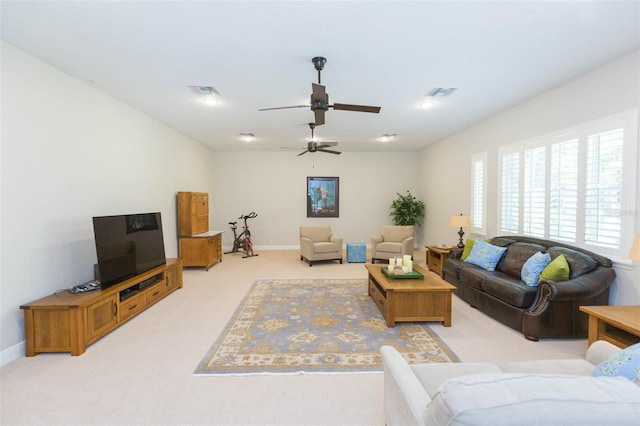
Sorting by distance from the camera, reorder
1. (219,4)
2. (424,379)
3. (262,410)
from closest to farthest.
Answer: (424,379) < (262,410) < (219,4)

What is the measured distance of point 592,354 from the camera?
5.84ft

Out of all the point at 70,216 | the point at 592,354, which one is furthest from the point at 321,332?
the point at 70,216

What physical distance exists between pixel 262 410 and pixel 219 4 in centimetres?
298

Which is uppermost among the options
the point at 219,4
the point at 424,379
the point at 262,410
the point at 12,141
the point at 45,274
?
the point at 219,4

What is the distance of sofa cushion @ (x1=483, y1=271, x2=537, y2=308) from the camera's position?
3.18 m

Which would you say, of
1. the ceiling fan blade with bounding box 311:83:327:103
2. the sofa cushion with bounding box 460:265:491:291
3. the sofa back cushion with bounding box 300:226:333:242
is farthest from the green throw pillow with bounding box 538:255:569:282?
the sofa back cushion with bounding box 300:226:333:242

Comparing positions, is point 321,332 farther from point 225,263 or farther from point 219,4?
point 225,263

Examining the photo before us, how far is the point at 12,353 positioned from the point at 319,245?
490cm

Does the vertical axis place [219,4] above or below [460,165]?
above

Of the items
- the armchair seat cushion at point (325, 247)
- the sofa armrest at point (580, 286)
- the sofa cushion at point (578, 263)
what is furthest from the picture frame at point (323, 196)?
the sofa armrest at point (580, 286)

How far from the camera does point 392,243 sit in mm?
6812

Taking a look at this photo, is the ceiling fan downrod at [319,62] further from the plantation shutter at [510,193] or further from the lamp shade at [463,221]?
the lamp shade at [463,221]

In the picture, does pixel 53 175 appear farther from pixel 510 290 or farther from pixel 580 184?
pixel 580 184

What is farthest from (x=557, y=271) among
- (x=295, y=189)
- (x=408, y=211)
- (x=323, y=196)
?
(x=295, y=189)
